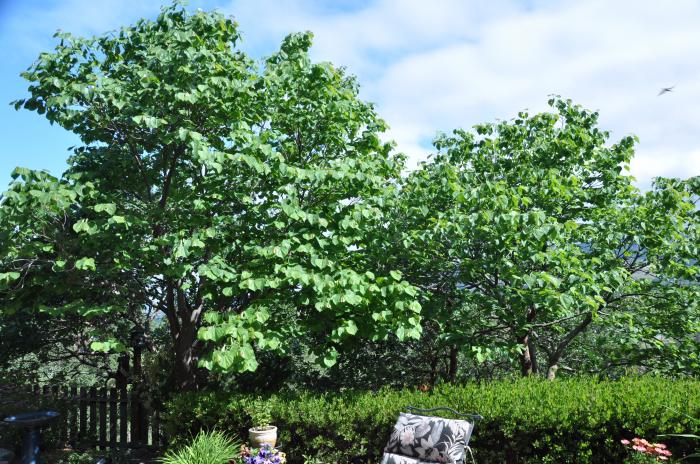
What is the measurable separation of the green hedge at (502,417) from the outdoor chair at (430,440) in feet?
1.02

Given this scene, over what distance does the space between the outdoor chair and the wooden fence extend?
4607mm

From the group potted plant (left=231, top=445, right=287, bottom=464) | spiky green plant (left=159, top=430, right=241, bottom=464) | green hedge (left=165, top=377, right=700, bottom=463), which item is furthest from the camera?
spiky green plant (left=159, top=430, right=241, bottom=464)

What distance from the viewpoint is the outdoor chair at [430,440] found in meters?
5.17

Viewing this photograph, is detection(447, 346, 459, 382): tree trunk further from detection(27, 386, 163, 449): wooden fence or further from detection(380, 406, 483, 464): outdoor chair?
detection(27, 386, 163, 449): wooden fence

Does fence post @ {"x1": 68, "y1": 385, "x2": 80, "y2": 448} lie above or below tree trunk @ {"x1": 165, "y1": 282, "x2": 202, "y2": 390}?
below

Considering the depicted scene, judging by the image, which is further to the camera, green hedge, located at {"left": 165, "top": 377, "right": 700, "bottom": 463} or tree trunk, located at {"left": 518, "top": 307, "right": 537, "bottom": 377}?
tree trunk, located at {"left": 518, "top": 307, "right": 537, "bottom": 377}

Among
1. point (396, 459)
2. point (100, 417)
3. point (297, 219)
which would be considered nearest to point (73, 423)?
point (100, 417)

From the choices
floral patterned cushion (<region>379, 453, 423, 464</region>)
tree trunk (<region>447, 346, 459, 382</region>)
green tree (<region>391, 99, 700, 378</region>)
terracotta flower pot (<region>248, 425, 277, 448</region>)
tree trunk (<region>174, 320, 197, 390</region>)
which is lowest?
floral patterned cushion (<region>379, 453, 423, 464</region>)

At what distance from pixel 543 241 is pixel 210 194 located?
13.1 ft

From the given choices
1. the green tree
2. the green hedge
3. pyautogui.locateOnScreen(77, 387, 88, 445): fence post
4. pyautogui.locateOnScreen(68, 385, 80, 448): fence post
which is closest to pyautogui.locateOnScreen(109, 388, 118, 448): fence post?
pyautogui.locateOnScreen(77, 387, 88, 445): fence post

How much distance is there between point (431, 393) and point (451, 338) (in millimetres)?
846

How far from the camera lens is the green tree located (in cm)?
629

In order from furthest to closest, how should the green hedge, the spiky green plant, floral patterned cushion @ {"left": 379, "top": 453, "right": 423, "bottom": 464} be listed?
the spiky green plant
floral patterned cushion @ {"left": 379, "top": 453, "right": 423, "bottom": 464}
the green hedge

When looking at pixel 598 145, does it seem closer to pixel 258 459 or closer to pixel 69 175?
pixel 258 459
